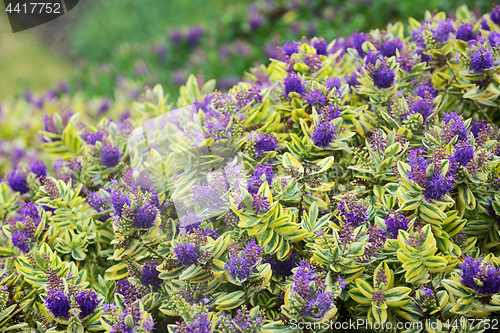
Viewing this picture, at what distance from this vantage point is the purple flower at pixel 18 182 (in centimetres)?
238

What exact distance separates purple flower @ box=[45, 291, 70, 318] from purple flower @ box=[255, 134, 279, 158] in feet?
3.33

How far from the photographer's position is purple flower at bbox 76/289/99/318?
1658 mm

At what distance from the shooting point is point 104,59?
7.71m

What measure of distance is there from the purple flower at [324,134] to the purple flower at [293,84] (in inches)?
11.7

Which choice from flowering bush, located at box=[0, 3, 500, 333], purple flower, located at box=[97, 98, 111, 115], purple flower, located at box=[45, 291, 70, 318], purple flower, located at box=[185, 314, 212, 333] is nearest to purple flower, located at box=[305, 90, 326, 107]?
flowering bush, located at box=[0, 3, 500, 333]

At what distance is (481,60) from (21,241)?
2.39 meters

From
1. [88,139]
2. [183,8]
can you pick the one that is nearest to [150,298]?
[88,139]

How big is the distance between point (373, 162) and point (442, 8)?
14.4ft

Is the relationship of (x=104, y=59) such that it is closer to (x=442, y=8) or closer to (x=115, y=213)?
(x=442, y=8)

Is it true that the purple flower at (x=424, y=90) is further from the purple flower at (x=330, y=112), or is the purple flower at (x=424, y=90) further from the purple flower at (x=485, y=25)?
the purple flower at (x=485, y=25)

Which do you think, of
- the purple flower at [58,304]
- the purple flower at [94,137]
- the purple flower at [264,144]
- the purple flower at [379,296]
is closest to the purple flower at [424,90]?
the purple flower at [264,144]

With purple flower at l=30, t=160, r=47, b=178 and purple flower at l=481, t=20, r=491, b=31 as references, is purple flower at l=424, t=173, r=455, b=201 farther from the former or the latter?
purple flower at l=30, t=160, r=47, b=178

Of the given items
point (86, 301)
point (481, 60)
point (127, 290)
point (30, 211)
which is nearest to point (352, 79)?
point (481, 60)

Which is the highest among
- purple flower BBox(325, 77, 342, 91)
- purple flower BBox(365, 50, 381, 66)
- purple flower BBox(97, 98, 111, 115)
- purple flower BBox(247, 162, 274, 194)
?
purple flower BBox(365, 50, 381, 66)
